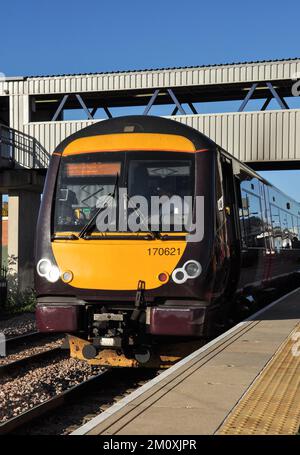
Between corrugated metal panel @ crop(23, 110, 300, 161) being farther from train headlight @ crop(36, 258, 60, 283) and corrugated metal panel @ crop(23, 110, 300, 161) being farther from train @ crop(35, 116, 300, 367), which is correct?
train headlight @ crop(36, 258, 60, 283)

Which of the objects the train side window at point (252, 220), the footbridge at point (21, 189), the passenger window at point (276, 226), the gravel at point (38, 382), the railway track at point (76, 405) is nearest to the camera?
the railway track at point (76, 405)

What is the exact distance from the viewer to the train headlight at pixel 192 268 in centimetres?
731

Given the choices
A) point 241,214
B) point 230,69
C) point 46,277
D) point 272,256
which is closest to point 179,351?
point 46,277

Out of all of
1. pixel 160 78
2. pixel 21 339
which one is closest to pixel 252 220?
pixel 21 339

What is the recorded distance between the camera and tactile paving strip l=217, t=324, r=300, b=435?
4.24 meters

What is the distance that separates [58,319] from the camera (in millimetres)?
7531

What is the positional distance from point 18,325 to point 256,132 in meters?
9.62

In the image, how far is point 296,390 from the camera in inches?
208

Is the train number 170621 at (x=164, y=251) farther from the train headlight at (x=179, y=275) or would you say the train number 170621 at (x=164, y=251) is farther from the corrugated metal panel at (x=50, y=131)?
the corrugated metal panel at (x=50, y=131)

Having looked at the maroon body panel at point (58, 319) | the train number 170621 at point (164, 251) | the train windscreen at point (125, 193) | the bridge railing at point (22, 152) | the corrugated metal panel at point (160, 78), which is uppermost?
the corrugated metal panel at point (160, 78)

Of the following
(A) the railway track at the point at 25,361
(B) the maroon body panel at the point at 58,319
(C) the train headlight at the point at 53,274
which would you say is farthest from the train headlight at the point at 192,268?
(A) the railway track at the point at 25,361

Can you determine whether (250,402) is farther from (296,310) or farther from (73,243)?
(296,310)

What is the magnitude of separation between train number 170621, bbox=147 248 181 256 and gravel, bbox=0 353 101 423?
2238 millimetres

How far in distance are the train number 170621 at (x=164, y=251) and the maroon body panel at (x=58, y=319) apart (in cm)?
115
